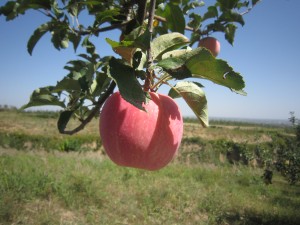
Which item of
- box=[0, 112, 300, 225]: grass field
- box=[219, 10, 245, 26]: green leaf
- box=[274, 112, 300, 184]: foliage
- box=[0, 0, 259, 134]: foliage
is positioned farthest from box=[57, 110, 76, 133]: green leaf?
box=[274, 112, 300, 184]: foliage

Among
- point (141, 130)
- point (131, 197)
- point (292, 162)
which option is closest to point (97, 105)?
point (141, 130)

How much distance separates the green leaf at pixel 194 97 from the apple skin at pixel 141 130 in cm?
3

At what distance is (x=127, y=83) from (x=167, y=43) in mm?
108

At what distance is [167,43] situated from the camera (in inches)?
16.5

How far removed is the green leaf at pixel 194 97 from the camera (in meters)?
0.46

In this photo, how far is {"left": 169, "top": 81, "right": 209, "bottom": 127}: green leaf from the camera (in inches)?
18.2

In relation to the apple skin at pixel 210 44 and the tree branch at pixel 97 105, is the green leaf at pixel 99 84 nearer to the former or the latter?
the tree branch at pixel 97 105

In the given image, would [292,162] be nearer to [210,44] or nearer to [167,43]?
[210,44]

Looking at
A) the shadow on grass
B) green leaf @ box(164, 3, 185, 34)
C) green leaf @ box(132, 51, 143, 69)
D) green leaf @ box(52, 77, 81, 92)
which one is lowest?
the shadow on grass

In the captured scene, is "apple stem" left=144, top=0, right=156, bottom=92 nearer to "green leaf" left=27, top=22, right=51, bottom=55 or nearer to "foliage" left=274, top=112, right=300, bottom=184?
"green leaf" left=27, top=22, right=51, bottom=55

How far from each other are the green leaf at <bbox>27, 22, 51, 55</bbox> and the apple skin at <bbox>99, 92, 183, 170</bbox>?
438 mm

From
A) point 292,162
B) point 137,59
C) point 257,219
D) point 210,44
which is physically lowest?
point 257,219

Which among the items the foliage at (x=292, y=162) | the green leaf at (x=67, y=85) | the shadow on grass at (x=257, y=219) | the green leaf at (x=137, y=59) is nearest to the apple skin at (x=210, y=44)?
the green leaf at (x=67, y=85)

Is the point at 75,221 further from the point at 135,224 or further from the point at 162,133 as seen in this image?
the point at 162,133
